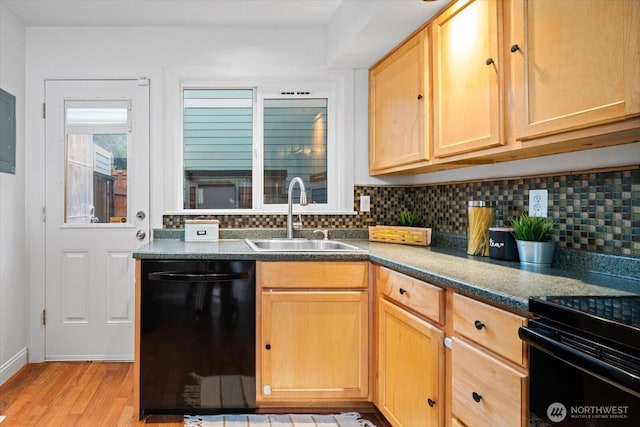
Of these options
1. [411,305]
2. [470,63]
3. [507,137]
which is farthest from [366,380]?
[470,63]

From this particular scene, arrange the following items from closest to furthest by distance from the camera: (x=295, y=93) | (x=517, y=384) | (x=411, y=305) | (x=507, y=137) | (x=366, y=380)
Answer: (x=517, y=384), (x=507, y=137), (x=411, y=305), (x=366, y=380), (x=295, y=93)

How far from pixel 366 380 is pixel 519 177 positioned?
4.15ft

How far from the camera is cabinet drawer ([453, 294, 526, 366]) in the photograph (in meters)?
1.06

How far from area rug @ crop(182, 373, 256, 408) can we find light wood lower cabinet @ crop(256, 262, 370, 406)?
0.07 meters

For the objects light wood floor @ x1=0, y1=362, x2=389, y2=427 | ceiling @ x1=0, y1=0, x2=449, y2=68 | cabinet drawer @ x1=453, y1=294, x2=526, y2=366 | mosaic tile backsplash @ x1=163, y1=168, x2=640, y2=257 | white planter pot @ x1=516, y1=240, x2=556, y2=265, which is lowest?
light wood floor @ x1=0, y1=362, x2=389, y2=427

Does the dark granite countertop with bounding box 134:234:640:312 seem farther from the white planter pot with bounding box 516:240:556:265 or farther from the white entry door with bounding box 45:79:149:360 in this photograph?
the white entry door with bounding box 45:79:149:360

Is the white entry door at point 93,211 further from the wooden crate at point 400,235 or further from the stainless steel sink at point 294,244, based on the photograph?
the wooden crate at point 400,235

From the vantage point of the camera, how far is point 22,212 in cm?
273

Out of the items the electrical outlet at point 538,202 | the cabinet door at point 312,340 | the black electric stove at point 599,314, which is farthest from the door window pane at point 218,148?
the black electric stove at point 599,314

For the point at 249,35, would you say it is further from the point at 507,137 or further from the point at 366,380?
the point at 366,380

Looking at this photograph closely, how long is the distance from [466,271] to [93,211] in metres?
2.52

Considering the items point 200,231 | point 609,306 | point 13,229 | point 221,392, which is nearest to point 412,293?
point 609,306

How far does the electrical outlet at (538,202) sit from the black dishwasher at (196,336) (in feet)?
4.46

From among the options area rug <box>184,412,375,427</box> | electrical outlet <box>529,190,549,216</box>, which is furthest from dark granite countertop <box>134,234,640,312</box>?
area rug <box>184,412,375,427</box>
